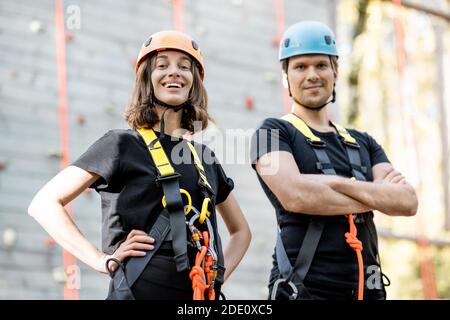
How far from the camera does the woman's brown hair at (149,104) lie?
10.4ft

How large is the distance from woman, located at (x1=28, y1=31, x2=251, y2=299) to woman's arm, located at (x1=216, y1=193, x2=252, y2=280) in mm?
284

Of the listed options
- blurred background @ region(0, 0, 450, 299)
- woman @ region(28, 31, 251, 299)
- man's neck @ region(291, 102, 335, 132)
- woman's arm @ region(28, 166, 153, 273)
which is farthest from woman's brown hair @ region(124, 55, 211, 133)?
blurred background @ region(0, 0, 450, 299)

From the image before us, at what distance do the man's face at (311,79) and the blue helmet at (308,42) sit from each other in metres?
0.03

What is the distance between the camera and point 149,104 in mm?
3225

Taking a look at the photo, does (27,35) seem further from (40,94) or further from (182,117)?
(182,117)

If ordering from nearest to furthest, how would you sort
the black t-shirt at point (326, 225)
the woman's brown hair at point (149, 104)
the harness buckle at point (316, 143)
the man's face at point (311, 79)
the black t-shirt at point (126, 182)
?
the black t-shirt at point (126, 182) → the woman's brown hair at point (149, 104) → the black t-shirt at point (326, 225) → the harness buckle at point (316, 143) → the man's face at point (311, 79)

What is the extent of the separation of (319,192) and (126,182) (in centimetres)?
88

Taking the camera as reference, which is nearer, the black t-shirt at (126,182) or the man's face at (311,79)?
the black t-shirt at (126,182)

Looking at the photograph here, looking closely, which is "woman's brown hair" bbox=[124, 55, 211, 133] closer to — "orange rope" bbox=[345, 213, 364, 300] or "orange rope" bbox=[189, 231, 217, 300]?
"orange rope" bbox=[189, 231, 217, 300]

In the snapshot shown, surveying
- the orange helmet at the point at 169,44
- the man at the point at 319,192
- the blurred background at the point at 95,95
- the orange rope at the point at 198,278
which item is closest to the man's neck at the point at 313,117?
the man at the point at 319,192

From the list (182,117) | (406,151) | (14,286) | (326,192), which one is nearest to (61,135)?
(14,286)

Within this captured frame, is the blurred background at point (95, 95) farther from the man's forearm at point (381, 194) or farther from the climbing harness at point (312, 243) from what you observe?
the man's forearm at point (381, 194)

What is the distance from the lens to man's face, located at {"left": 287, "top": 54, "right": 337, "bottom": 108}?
12.0 ft

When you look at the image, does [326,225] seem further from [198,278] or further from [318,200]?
[198,278]
